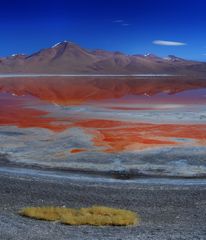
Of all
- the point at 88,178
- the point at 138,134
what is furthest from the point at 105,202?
the point at 138,134

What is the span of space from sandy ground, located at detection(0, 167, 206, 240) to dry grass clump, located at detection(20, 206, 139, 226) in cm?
26

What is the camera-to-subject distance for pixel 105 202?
13.4m

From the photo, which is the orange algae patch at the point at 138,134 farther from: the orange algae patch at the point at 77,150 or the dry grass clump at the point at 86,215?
the dry grass clump at the point at 86,215

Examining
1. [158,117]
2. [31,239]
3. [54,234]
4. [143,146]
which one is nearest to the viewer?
[31,239]

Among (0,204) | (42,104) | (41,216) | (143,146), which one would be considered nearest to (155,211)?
(41,216)

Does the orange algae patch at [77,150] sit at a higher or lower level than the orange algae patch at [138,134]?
lower

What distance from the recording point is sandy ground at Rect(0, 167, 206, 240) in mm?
9945

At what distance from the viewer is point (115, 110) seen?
34.0 meters

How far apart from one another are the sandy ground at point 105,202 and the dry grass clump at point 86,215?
0.26 meters

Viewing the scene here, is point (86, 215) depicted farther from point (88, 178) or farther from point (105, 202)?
point (88, 178)

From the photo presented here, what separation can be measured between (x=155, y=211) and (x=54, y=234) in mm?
3489

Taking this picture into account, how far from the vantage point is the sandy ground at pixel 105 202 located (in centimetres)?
995

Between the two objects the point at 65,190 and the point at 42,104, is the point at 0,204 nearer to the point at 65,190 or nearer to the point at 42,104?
the point at 65,190

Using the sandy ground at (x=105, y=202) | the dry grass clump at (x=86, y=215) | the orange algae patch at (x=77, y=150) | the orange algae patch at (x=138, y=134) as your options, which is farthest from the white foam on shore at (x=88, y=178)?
the orange algae patch at (x=138, y=134)
